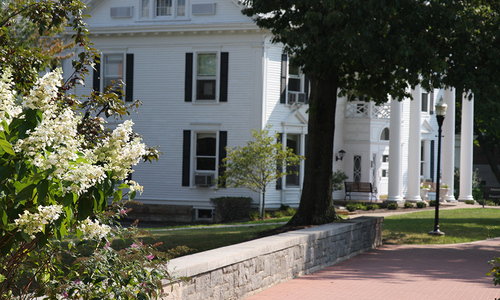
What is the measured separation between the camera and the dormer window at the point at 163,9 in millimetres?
27234

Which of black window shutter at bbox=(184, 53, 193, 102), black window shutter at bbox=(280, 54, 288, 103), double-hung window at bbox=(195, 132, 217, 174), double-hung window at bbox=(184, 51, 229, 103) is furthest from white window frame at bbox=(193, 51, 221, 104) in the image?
black window shutter at bbox=(280, 54, 288, 103)

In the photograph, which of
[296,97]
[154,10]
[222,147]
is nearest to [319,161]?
[222,147]

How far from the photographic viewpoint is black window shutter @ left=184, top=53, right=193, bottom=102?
26859 mm

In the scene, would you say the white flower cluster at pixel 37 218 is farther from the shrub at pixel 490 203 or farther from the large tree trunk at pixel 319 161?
the shrub at pixel 490 203

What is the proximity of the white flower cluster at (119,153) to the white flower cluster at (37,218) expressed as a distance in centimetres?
58

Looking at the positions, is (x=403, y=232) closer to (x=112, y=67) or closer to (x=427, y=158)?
(x=112, y=67)

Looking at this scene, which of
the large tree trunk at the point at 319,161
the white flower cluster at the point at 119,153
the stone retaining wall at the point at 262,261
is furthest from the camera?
the large tree trunk at the point at 319,161

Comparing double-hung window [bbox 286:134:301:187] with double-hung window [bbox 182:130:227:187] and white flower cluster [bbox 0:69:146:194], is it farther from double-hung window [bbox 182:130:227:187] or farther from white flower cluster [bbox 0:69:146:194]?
white flower cluster [bbox 0:69:146:194]

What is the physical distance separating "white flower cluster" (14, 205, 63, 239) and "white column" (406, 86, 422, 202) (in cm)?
2801

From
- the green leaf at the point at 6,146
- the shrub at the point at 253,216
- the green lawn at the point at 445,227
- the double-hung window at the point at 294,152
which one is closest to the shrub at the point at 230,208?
the shrub at the point at 253,216

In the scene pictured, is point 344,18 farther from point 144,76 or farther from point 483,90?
point 144,76

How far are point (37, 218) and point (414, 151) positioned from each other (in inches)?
1119

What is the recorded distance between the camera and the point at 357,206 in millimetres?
27141

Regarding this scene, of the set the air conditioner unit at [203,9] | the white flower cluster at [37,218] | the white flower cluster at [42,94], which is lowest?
the white flower cluster at [37,218]
